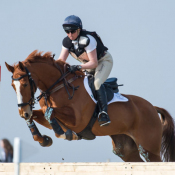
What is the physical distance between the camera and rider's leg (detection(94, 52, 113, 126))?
7.13 meters

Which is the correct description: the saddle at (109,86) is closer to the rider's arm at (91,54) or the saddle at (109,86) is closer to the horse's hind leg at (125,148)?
the rider's arm at (91,54)

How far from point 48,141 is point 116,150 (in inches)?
63.2

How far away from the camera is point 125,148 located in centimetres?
803

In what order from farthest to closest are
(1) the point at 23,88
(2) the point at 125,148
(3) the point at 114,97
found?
(2) the point at 125,148, (3) the point at 114,97, (1) the point at 23,88

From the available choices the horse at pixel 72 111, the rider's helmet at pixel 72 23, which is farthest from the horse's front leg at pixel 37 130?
the rider's helmet at pixel 72 23

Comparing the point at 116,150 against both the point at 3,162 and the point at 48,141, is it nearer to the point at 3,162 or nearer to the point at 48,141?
the point at 48,141

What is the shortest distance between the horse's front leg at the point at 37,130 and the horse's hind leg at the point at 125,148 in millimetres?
1553

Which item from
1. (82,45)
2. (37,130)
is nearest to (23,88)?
(37,130)

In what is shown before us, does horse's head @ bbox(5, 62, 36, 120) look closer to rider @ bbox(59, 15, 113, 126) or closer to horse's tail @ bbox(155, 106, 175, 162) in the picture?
rider @ bbox(59, 15, 113, 126)

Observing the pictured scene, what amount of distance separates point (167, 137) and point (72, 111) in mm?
2323

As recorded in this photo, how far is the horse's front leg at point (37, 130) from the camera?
265 inches

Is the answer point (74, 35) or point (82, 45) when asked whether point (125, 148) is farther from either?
point (74, 35)

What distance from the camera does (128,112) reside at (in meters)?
7.61

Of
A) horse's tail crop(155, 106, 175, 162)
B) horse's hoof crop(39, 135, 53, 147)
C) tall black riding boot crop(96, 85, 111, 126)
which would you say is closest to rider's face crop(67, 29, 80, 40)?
tall black riding boot crop(96, 85, 111, 126)
